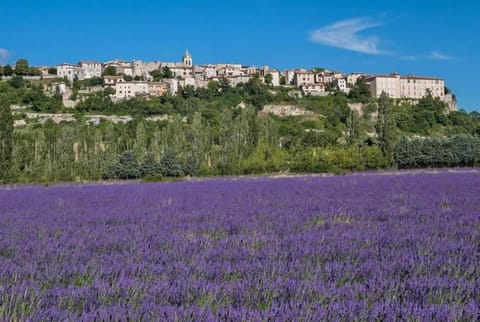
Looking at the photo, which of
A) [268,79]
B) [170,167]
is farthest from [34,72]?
[170,167]

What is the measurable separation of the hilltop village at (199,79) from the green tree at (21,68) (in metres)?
1.66

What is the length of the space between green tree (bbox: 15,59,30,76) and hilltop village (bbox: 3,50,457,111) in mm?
1656

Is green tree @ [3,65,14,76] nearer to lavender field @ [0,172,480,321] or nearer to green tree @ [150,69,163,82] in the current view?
green tree @ [150,69,163,82]

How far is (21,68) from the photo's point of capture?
458 ft

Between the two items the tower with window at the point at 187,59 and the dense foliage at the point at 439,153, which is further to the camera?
the tower with window at the point at 187,59

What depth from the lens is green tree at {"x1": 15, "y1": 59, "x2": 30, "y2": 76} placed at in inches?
5487

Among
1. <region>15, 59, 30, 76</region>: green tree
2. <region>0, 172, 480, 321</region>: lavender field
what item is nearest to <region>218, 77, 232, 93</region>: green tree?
<region>15, 59, 30, 76</region>: green tree

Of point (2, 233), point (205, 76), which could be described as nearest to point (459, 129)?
point (205, 76)

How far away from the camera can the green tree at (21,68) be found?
13938cm

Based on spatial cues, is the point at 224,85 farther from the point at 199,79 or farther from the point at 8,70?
the point at 8,70

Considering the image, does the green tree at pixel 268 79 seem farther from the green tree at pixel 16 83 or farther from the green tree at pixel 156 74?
the green tree at pixel 16 83

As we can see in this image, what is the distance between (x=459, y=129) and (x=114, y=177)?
66.6m

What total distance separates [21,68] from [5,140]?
116675 millimetres

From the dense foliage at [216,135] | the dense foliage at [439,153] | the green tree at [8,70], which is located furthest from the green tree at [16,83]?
the dense foliage at [439,153]
